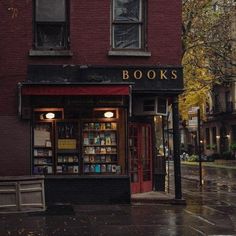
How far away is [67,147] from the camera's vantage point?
15.7m

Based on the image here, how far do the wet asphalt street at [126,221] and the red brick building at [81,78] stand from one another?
4.41 ft

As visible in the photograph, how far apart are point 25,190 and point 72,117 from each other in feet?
10.0

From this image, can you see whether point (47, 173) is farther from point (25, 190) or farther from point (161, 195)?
point (161, 195)

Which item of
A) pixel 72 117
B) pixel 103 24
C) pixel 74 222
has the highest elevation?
pixel 103 24

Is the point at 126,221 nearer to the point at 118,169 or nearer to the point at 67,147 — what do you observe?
the point at 118,169

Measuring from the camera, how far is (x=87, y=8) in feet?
51.6

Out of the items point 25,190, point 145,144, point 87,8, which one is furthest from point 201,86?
point 25,190

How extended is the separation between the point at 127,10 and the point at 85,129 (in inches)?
146

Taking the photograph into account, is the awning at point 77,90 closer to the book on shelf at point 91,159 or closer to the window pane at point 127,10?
the book on shelf at point 91,159

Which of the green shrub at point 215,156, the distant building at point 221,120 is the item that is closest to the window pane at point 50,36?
the distant building at point 221,120

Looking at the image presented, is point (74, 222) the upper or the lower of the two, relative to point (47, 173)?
lower

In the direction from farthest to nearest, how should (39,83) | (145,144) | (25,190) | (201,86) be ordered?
(201,86) → (145,144) → (39,83) → (25,190)

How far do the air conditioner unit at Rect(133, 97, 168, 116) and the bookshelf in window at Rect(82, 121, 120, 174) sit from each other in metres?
1.02

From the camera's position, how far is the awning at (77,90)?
48.6ft
